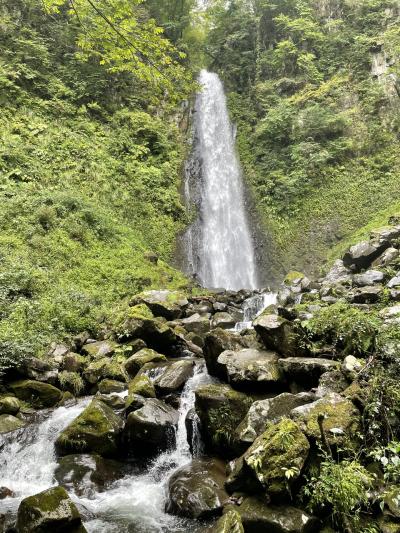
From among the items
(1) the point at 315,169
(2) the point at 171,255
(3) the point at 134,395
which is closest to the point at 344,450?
(3) the point at 134,395

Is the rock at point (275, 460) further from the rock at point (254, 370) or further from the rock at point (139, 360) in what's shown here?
the rock at point (139, 360)

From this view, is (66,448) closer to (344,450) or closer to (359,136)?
(344,450)

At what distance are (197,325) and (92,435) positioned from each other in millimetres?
5458

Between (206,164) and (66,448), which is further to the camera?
(206,164)

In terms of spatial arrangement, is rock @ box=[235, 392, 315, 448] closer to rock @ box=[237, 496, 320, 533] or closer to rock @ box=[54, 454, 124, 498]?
rock @ box=[237, 496, 320, 533]

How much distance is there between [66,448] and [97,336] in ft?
14.9

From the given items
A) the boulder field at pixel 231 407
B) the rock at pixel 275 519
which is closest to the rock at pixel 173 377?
the boulder field at pixel 231 407

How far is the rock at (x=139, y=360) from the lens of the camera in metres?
9.09

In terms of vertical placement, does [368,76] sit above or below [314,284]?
above

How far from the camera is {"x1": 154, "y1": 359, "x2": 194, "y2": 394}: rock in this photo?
312 inches

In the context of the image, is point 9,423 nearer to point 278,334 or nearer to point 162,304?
point 278,334

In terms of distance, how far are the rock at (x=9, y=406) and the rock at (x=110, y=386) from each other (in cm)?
164

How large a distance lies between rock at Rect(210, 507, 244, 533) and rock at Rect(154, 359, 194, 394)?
353 centimetres

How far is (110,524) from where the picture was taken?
5.29m
